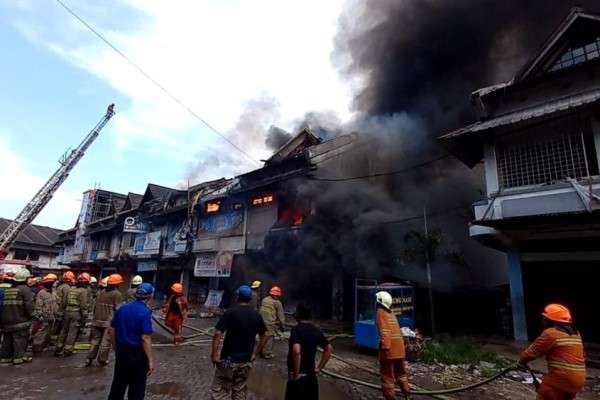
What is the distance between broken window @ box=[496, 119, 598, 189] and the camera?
9492 mm

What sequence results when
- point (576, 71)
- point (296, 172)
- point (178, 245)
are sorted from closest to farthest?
point (576, 71), point (296, 172), point (178, 245)

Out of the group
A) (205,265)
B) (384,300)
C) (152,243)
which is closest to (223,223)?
(205,265)

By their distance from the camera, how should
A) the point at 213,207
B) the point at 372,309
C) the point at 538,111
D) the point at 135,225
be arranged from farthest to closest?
the point at 135,225 < the point at 213,207 < the point at 372,309 < the point at 538,111

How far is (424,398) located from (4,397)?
21.4ft

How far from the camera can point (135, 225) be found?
2712cm

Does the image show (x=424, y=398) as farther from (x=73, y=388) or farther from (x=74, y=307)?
(x=74, y=307)

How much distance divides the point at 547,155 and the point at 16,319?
45.2ft

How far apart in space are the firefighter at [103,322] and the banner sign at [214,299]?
40.8 feet

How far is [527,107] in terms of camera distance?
10766mm

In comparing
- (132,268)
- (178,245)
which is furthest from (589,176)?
(132,268)

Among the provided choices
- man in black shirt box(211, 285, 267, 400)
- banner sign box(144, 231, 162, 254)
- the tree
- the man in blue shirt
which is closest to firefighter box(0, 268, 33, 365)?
the man in blue shirt

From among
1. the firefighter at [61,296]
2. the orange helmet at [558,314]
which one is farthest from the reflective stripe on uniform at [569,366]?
the firefighter at [61,296]

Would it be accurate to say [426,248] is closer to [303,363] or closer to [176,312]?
[176,312]

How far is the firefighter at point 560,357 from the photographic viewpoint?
3.83 metres
